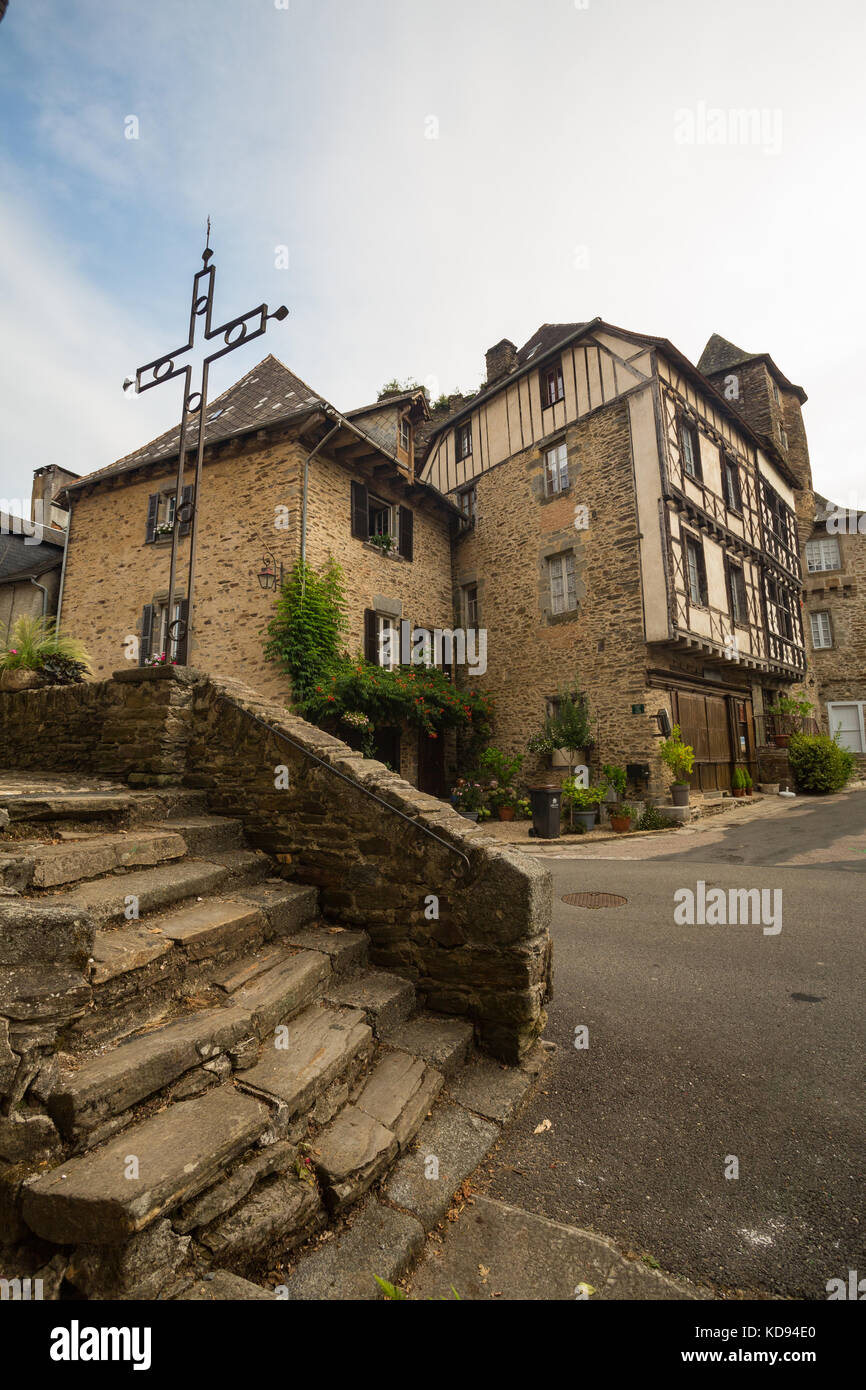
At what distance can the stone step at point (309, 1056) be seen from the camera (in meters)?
2.23

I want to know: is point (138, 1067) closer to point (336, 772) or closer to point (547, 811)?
point (336, 772)

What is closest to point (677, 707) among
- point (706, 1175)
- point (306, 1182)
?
point (706, 1175)

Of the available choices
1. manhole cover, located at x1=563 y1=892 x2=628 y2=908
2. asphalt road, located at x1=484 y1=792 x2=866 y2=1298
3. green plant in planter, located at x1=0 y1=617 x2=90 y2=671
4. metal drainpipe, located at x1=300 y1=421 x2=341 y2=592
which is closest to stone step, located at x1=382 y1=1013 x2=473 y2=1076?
asphalt road, located at x1=484 y1=792 x2=866 y2=1298

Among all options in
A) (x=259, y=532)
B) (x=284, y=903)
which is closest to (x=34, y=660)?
(x=284, y=903)

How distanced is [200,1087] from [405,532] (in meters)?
12.8

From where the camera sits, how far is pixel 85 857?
287 cm

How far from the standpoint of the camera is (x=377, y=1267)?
1860mm

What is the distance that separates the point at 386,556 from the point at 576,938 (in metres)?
9.89

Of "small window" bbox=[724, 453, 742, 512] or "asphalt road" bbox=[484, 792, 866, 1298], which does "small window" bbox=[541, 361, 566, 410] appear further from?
"asphalt road" bbox=[484, 792, 866, 1298]

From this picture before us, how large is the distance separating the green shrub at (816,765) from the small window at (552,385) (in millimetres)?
10906

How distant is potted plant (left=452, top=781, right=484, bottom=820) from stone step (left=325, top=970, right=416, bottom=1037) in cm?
915

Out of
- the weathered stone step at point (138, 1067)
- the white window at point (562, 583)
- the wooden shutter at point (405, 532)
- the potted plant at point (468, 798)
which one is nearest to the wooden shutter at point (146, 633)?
the wooden shutter at point (405, 532)
